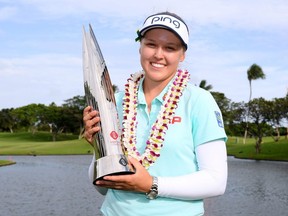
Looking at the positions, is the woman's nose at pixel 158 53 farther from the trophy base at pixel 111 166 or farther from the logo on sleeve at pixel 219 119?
the trophy base at pixel 111 166

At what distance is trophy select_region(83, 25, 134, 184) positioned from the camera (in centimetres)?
226

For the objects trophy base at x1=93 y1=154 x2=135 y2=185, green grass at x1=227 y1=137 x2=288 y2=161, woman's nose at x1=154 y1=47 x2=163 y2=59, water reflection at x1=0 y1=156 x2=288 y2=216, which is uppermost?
woman's nose at x1=154 y1=47 x2=163 y2=59

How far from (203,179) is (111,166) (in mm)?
431

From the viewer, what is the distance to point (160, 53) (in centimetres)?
244

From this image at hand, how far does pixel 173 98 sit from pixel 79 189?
22499 millimetres

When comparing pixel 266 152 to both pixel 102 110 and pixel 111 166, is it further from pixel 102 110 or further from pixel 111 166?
pixel 111 166

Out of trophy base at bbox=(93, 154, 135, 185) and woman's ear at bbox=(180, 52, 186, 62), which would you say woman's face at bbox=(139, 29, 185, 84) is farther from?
trophy base at bbox=(93, 154, 135, 185)

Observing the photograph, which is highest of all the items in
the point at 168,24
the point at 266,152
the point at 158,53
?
the point at 168,24

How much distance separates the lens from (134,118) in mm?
2590

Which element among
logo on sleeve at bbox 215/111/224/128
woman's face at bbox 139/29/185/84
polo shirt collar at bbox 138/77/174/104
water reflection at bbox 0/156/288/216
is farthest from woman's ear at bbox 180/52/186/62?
water reflection at bbox 0/156/288/216

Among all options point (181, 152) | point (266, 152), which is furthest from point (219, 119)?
point (266, 152)

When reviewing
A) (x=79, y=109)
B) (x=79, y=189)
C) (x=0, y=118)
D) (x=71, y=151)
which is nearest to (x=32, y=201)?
(x=79, y=189)

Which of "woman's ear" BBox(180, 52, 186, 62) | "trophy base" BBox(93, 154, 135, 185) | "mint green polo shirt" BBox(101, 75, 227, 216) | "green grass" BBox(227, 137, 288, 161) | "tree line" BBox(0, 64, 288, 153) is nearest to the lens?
"trophy base" BBox(93, 154, 135, 185)

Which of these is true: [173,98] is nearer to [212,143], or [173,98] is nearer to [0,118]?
[212,143]
